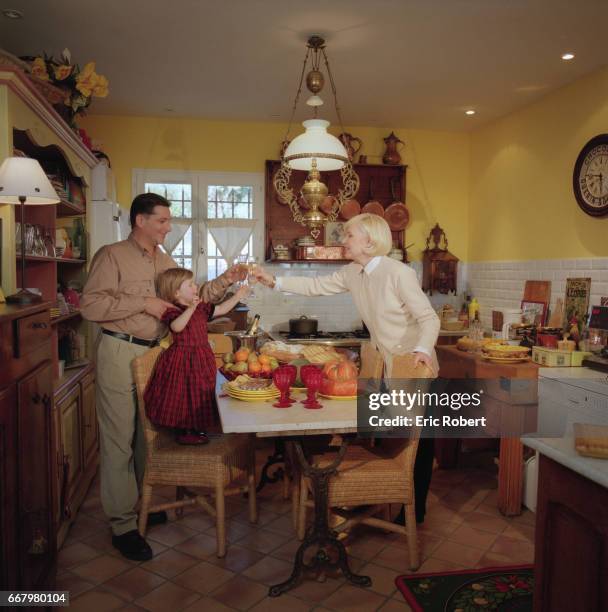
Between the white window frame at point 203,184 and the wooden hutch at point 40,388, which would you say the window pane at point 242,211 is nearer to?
the white window frame at point 203,184

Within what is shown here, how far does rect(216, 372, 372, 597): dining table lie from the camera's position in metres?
2.26

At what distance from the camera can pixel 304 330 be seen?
5.76m

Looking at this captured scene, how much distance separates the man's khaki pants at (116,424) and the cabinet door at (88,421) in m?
0.86

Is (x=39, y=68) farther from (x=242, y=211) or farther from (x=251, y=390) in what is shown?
(x=242, y=211)

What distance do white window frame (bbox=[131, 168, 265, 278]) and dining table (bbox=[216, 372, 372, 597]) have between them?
11.0 feet

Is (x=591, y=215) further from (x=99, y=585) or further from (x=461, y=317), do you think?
(x=99, y=585)

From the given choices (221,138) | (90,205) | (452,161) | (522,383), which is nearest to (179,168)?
(221,138)

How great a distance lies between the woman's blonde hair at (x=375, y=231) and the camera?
2998 millimetres

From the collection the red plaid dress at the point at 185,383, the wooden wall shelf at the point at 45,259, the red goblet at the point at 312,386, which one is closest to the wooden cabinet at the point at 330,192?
the wooden wall shelf at the point at 45,259

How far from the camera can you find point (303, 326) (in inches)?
227

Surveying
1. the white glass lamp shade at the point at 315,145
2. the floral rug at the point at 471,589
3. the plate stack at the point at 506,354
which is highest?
the white glass lamp shade at the point at 315,145

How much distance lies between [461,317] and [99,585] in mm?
4285

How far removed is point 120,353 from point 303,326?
2940 mm

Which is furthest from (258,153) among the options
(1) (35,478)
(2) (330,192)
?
(1) (35,478)
